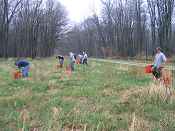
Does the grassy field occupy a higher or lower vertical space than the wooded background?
lower

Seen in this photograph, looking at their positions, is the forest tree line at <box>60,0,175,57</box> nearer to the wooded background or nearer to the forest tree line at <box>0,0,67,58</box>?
the wooded background

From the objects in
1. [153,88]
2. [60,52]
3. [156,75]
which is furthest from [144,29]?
[153,88]

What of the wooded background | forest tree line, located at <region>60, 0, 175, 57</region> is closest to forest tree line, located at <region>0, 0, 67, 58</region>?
the wooded background

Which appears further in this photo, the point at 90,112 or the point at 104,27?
the point at 104,27

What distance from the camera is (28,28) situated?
55.0m

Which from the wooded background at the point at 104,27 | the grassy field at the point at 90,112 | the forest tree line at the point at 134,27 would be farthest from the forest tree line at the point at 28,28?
the grassy field at the point at 90,112

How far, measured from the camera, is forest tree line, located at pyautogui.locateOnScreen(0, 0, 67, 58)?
4669 centimetres

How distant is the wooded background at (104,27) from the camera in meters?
46.3

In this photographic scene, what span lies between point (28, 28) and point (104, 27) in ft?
69.2

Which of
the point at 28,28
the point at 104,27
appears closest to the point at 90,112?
the point at 28,28

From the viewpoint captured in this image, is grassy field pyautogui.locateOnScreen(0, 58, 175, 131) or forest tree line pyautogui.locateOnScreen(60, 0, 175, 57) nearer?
grassy field pyautogui.locateOnScreen(0, 58, 175, 131)

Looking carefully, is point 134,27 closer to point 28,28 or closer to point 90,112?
point 28,28

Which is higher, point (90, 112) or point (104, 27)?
point (104, 27)

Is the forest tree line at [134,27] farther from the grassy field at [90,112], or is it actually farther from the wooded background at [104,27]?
the grassy field at [90,112]
